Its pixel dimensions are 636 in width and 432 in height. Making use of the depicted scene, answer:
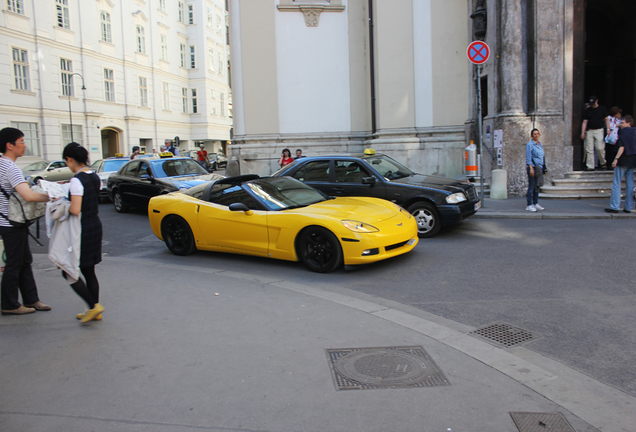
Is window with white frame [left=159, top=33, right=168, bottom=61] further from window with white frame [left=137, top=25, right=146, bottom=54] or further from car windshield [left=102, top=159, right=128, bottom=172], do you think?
car windshield [left=102, top=159, right=128, bottom=172]

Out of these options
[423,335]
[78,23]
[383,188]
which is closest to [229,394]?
[423,335]

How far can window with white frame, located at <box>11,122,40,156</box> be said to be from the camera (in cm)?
3003

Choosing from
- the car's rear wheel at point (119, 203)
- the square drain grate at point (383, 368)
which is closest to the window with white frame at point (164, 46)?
the car's rear wheel at point (119, 203)

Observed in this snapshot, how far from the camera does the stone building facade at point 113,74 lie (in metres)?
30.2

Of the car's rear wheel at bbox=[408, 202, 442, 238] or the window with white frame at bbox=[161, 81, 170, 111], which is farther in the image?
the window with white frame at bbox=[161, 81, 170, 111]

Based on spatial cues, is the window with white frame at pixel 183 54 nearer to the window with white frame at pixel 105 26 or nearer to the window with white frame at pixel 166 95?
the window with white frame at pixel 166 95

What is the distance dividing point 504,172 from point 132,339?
10839 mm

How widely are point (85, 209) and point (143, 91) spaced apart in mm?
41025

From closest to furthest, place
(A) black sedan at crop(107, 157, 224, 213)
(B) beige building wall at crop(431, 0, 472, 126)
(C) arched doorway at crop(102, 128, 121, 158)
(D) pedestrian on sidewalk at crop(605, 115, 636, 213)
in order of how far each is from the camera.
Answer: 1. (D) pedestrian on sidewalk at crop(605, 115, 636, 213)
2. (A) black sedan at crop(107, 157, 224, 213)
3. (B) beige building wall at crop(431, 0, 472, 126)
4. (C) arched doorway at crop(102, 128, 121, 158)

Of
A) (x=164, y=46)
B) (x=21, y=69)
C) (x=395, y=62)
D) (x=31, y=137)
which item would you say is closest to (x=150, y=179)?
(x=395, y=62)

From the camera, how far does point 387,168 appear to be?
9.92 meters

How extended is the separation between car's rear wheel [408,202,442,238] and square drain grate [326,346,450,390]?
16.5 ft

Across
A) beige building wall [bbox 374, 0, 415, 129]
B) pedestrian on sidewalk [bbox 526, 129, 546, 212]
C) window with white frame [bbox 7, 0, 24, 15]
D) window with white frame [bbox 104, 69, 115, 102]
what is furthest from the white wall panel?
window with white frame [bbox 104, 69, 115, 102]

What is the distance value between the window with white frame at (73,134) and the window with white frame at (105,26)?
24.6ft
